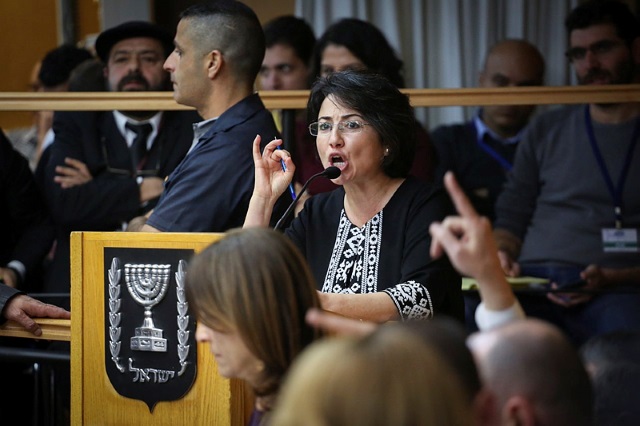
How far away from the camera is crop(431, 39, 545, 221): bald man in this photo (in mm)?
4711

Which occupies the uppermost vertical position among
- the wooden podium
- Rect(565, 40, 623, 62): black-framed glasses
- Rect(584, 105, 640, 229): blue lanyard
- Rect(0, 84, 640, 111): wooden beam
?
Rect(565, 40, 623, 62): black-framed glasses

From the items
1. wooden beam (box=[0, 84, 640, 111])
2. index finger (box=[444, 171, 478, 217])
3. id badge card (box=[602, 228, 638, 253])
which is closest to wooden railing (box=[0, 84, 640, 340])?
wooden beam (box=[0, 84, 640, 111])

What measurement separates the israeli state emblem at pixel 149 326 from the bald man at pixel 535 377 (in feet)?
3.79

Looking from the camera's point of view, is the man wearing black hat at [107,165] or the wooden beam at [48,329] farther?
the man wearing black hat at [107,165]

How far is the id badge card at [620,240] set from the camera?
4031 mm

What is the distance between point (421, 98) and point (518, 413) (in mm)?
2375

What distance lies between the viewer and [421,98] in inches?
150

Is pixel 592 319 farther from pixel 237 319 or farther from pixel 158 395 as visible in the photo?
pixel 237 319

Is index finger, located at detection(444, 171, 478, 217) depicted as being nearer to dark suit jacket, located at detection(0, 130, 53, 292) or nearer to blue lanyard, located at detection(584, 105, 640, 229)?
blue lanyard, located at detection(584, 105, 640, 229)

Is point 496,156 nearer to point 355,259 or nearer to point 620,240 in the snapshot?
point 620,240

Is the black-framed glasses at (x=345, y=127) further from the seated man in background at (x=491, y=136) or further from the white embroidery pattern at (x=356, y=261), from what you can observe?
the seated man in background at (x=491, y=136)

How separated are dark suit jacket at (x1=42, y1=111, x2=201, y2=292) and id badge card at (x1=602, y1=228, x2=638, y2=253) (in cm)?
170

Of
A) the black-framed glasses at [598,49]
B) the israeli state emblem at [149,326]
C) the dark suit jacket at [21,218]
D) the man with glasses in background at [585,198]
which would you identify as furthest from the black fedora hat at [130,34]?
the israeli state emblem at [149,326]

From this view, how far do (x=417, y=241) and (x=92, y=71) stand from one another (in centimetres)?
262
